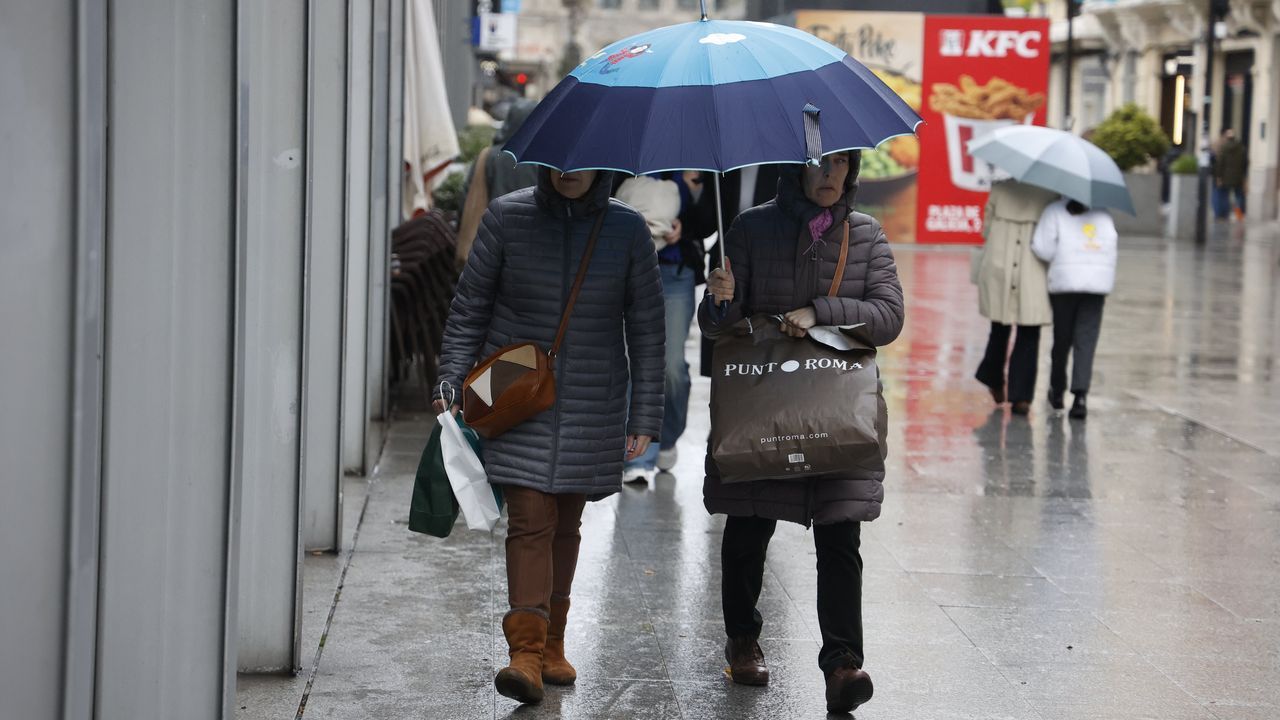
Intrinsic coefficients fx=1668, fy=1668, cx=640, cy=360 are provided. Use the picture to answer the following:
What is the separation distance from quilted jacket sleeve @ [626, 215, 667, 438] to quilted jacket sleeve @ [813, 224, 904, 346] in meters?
0.47

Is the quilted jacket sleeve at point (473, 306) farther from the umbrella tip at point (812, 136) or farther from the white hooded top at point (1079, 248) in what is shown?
the white hooded top at point (1079, 248)

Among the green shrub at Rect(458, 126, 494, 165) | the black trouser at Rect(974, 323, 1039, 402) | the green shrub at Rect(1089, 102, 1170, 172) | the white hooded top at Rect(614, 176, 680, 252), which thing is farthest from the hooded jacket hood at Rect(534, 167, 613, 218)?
the green shrub at Rect(1089, 102, 1170, 172)

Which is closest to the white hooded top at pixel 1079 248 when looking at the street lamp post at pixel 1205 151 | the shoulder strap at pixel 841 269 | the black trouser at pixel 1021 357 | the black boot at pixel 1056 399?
the black trouser at pixel 1021 357

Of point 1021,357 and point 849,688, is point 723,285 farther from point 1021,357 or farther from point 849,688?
point 1021,357

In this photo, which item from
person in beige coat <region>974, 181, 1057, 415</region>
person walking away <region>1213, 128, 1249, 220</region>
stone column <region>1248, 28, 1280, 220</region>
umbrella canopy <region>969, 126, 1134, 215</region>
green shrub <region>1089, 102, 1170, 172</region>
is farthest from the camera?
stone column <region>1248, 28, 1280, 220</region>

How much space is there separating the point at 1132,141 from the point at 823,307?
25414mm

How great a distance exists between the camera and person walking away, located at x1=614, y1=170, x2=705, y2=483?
24.6ft

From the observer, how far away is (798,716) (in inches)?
187

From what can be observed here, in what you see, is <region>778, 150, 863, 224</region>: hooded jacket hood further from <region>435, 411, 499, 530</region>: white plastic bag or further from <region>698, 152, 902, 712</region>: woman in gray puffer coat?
<region>435, 411, 499, 530</region>: white plastic bag

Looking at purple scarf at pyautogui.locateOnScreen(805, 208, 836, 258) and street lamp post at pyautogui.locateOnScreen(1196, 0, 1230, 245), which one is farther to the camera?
street lamp post at pyautogui.locateOnScreen(1196, 0, 1230, 245)

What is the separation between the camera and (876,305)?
4.77m

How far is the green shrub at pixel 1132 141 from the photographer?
1125 inches

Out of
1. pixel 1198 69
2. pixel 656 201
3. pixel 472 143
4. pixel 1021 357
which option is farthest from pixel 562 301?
pixel 1198 69

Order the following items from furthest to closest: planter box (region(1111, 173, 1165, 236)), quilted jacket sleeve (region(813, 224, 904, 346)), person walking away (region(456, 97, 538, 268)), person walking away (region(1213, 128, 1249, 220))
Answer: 1. person walking away (region(1213, 128, 1249, 220))
2. planter box (region(1111, 173, 1165, 236))
3. person walking away (region(456, 97, 538, 268))
4. quilted jacket sleeve (region(813, 224, 904, 346))
